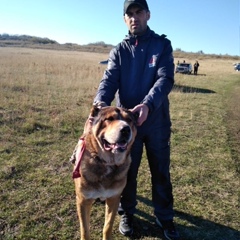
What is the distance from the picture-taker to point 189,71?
31750 mm

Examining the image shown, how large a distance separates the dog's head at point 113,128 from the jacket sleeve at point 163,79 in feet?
1.04

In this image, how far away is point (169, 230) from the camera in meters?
3.96

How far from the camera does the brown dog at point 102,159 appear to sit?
122 inches

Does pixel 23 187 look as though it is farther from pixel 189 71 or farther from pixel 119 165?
pixel 189 71

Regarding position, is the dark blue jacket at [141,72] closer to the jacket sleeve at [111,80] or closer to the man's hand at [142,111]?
the jacket sleeve at [111,80]

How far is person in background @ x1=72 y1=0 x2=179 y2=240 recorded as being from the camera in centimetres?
356

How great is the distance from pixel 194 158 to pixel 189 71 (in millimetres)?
26154

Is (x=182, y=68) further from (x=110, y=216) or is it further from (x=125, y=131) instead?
(x=125, y=131)

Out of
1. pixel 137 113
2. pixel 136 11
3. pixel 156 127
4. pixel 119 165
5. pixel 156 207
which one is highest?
pixel 136 11

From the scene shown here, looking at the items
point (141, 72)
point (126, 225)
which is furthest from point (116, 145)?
point (126, 225)

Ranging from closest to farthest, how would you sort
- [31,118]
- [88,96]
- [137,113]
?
1. [137,113]
2. [31,118]
3. [88,96]

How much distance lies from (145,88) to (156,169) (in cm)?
106

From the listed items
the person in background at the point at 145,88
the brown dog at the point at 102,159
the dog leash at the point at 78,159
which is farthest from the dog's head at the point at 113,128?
the dog leash at the point at 78,159

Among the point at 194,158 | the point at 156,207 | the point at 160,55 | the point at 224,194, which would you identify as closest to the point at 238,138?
the point at 194,158
